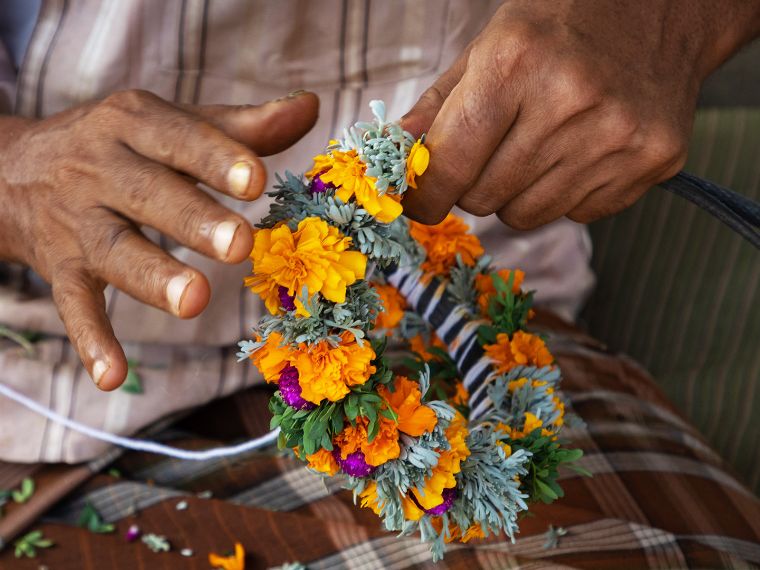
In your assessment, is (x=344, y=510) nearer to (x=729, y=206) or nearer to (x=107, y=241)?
(x=107, y=241)

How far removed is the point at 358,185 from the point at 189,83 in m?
0.52

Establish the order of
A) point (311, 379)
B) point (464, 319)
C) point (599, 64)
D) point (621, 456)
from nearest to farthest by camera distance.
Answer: point (311, 379) → point (599, 64) → point (464, 319) → point (621, 456)

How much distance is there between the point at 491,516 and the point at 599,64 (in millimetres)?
412

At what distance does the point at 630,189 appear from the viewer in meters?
0.80

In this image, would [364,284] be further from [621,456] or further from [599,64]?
[621,456]

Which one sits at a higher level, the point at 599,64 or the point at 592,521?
the point at 599,64

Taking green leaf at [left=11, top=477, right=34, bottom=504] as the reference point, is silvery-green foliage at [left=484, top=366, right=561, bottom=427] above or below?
above

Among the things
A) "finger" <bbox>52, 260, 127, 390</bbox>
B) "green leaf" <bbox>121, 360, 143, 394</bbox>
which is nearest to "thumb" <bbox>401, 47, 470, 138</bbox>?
"finger" <bbox>52, 260, 127, 390</bbox>

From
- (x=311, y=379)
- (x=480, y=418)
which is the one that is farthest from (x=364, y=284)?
(x=480, y=418)

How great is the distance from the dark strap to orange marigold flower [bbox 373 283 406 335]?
1.07 feet

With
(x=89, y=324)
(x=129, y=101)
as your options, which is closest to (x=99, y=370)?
(x=89, y=324)

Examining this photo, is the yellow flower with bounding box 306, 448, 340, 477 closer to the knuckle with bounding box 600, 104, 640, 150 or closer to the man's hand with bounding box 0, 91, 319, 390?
the man's hand with bounding box 0, 91, 319, 390

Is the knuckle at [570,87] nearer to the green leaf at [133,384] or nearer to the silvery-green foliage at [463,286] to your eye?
the silvery-green foliage at [463,286]

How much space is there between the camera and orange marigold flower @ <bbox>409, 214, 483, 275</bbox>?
0.88 metres
